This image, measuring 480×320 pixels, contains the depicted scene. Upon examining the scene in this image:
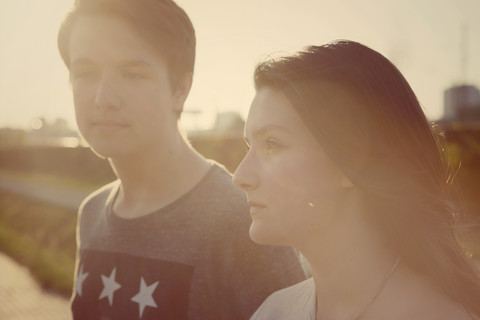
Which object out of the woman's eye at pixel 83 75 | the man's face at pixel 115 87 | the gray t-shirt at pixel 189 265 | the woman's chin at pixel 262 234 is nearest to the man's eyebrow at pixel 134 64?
the man's face at pixel 115 87

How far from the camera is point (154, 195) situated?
8.47ft

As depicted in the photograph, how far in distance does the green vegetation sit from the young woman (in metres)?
6.97

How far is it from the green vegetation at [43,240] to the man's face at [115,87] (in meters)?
6.11

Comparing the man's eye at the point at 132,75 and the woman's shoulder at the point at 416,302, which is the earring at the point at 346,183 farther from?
the man's eye at the point at 132,75

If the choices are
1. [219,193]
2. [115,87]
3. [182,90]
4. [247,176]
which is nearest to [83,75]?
[115,87]

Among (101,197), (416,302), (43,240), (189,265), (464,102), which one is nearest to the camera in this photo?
(416,302)

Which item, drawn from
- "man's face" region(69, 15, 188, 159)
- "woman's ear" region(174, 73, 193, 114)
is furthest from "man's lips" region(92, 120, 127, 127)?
"woman's ear" region(174, 73, 193, 114)

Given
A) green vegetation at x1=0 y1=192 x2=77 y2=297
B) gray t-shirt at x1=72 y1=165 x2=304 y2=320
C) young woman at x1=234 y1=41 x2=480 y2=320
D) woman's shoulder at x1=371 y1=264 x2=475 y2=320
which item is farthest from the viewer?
green vegetation at x1=0 y1=192 x2=77 y2=297

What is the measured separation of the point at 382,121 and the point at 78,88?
159cm

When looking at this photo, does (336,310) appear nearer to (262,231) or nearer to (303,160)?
(262,231)

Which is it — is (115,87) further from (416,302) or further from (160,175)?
(416,302)

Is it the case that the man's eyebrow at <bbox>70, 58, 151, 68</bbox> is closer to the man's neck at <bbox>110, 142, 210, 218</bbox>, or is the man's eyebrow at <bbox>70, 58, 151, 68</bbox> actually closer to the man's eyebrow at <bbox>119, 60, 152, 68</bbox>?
the man's eyebrow at <bbox>119, 60, 152, 68</bbox>

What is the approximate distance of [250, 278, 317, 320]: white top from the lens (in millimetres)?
1796

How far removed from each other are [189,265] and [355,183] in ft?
3.34
